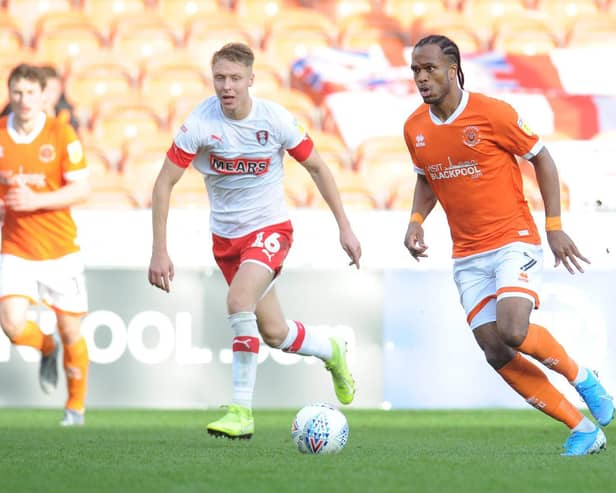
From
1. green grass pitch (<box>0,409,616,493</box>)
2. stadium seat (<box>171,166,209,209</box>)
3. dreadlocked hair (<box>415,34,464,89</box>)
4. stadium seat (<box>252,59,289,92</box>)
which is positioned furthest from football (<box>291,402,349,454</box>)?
stadium seat (<box>252,59,289,92</box>)

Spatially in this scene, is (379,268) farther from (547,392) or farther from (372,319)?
(547,392)

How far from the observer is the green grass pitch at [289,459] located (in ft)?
15.9

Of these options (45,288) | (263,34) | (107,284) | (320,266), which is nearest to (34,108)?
(45,288)

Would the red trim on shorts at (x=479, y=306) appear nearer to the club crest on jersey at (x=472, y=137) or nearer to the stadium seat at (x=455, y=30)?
the club crest on jersey at (x=472, y=137)

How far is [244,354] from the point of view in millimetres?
6648

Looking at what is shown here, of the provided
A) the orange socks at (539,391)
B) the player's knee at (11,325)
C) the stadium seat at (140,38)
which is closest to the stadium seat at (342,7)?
the stadium seat at (140,38)

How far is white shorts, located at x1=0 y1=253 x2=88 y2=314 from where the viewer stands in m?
8.16

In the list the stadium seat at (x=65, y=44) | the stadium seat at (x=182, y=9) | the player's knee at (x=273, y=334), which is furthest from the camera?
the stadium seat at (x=182, y=9)

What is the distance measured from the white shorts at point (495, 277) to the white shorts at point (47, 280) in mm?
2781

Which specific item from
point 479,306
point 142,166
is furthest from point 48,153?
point 142,166

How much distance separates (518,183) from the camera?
20.7ft

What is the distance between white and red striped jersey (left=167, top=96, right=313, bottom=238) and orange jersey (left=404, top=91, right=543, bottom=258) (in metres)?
0.83

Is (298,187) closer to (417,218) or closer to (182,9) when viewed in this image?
(182,9)

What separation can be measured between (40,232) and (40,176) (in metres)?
0.34
